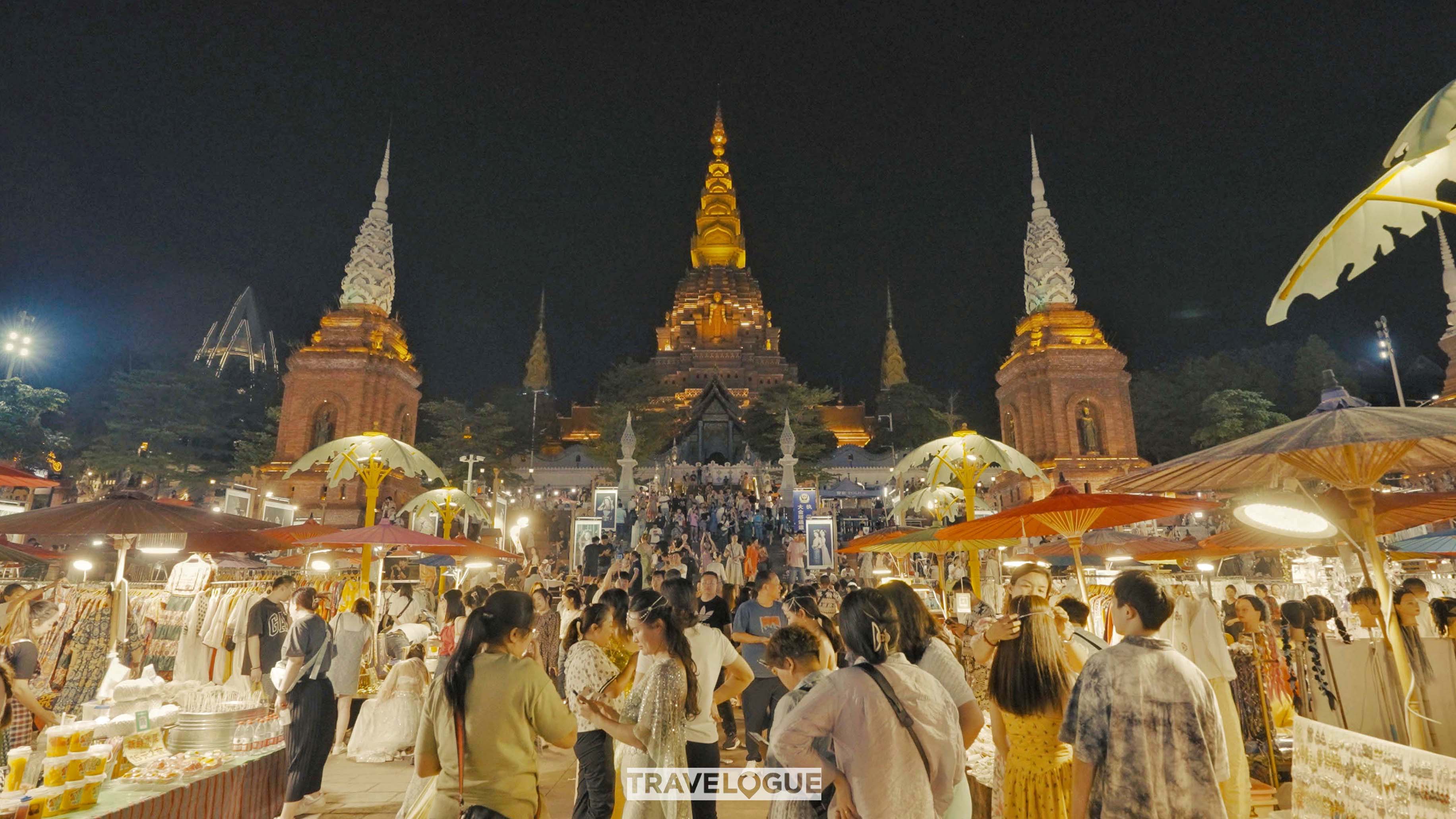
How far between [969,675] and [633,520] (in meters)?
17.9

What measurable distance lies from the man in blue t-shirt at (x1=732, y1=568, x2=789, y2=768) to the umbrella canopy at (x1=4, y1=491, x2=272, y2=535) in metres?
5.01

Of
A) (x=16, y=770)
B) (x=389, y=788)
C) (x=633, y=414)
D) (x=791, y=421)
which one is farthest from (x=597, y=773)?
(x=633, y=414)

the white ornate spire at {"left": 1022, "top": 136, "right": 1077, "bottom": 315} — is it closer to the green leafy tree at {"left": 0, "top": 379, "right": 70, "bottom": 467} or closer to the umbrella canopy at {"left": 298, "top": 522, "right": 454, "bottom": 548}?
the umbrella canopy at {"left": 298, "top": 522, "right": 454, "bottom": 548}

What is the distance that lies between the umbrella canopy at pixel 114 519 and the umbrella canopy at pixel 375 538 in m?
2.59

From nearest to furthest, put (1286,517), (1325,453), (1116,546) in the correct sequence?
1. (1325,453)
2. (1286,517)
3. (1116,546)

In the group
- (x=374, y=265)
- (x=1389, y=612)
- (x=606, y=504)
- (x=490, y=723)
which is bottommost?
(x=490, y=723)

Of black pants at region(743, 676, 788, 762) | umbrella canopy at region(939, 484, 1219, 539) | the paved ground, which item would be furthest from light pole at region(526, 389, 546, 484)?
black pants at region(743, 676, 788, 762)

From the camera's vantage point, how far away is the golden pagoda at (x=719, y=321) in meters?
56.3

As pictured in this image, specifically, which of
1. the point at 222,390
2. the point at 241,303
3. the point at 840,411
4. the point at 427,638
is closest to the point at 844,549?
the point at 427,638

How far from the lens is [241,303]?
61.9m

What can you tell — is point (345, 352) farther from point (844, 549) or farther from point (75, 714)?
point (75, 714)

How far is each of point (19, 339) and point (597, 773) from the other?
32664 mm

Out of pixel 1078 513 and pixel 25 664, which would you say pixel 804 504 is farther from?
pixel 25 664

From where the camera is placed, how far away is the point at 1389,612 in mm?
3818
